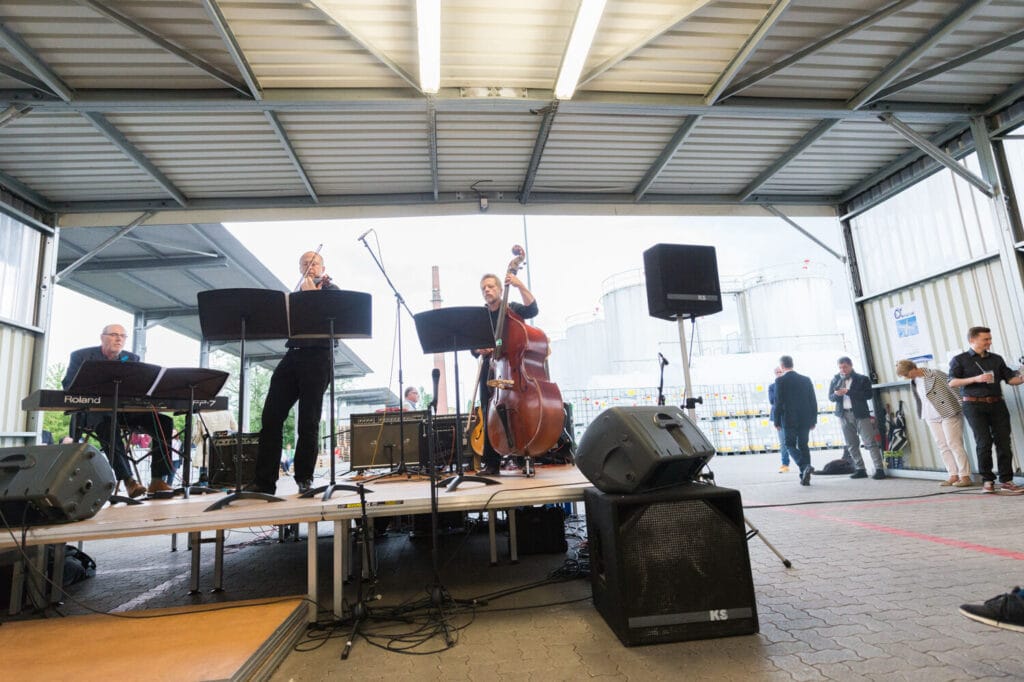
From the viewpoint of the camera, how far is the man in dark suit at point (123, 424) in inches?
170

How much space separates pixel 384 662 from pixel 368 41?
455 centimetres

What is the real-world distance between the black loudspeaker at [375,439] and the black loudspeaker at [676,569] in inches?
129

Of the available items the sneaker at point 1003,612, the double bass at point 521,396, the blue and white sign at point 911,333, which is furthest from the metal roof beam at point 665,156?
the sneaker at point 1003,612

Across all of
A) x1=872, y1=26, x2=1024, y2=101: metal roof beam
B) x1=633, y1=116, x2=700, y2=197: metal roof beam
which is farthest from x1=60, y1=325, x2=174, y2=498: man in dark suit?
x1=872, y1=26, x2=1024, y2=101: metal roof beam

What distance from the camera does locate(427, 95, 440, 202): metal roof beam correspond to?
16.6ft

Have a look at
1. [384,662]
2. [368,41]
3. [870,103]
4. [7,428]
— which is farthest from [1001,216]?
[7,428]

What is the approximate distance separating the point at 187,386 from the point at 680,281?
3.57m

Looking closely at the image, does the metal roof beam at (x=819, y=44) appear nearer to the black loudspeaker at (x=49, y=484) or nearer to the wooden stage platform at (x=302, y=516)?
the wooden stage platform at (x=302, y=516)

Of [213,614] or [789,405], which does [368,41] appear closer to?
[213,614]

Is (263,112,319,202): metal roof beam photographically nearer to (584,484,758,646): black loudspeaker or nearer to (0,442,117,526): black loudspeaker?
(0,442,117,526): black loudspeaker

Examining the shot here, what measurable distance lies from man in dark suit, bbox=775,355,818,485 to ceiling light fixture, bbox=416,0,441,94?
5981 millimetres

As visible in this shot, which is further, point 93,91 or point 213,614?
point 93,91

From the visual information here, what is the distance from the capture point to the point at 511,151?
612cm

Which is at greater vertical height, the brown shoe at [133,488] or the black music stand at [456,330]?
the black music stand at [456,330]
